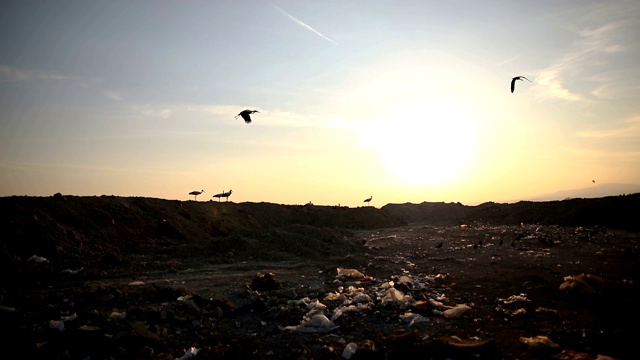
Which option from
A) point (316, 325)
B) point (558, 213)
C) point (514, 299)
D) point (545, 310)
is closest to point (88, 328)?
point (316, 325)

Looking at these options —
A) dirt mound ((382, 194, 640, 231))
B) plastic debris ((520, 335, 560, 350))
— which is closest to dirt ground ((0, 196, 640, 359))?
plastic debris ((520, 335, 560, 350))

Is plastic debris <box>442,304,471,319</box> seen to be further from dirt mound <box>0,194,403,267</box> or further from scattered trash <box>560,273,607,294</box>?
dirt mound <box>0,194,403,267</box>

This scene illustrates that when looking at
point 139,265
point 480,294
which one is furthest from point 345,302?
point 139,265

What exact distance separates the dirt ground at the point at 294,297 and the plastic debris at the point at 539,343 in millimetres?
13

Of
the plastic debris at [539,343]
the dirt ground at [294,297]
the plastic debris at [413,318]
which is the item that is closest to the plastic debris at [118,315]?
the dirt ground at [294,297]

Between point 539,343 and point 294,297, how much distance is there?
4.34 m

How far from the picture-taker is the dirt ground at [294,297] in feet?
15.9

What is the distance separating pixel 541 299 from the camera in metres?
7.13

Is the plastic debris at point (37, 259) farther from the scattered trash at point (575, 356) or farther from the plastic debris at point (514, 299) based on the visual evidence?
the scattered trash at point (575, 356)

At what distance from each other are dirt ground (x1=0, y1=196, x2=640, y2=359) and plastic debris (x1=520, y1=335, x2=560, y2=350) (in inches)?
0.5

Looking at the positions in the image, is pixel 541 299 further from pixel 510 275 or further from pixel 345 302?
pixel 345 302

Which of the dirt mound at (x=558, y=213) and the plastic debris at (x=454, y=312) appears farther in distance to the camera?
the dirt mound at (x=558, y=213)

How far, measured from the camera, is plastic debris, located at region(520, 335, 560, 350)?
4738 mm

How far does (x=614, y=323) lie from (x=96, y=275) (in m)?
11.6
